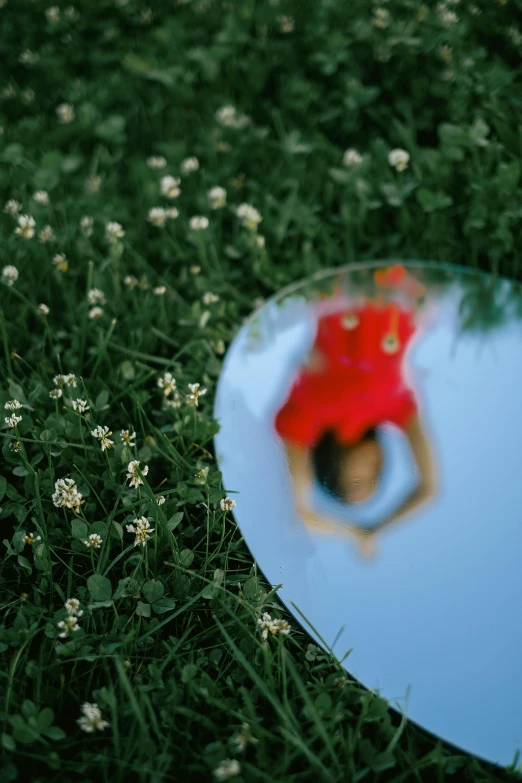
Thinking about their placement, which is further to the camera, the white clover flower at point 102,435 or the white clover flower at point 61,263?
the white clover flower at point 61,263

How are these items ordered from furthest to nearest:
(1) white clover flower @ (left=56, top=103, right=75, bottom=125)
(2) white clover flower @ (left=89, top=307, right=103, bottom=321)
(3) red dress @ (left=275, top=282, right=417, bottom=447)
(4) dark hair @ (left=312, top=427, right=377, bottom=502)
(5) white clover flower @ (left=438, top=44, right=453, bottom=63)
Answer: (1) white clover flower @ (left=56, top=103, right=75, bottom=125), (5) white clover flower @ (left=438, top=44, right=453, bottom=63), (2) white clover flower @ (left=89, top=307, right=103, bottom=321), (3) red dress @ (left=275, top=282, right=417, bottom=447), (4) dark hair @ (left=312, top=427, right=377, bottom=502)

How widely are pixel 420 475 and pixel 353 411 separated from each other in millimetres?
216

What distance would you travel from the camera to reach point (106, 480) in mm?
1498

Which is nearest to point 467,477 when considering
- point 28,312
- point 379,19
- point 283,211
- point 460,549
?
point 460,549

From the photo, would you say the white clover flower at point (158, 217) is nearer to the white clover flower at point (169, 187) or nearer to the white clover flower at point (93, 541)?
the white clover flower at point (169, 187)

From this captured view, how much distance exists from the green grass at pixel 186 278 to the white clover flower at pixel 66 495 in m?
0.04

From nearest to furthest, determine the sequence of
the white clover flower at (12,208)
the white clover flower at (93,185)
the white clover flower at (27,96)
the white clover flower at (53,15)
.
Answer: the white clover flower at (12,208), the white clover flower at (93,185), the white clover flower at (27,96), the white clover flower at (53,15)

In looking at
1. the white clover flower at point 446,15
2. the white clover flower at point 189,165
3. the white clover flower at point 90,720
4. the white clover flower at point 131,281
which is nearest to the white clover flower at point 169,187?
the white clover flower at point 189,165

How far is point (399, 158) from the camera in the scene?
2.13 m

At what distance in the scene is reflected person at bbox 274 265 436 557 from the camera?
143cm

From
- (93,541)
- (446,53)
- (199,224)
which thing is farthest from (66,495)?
(446,53)

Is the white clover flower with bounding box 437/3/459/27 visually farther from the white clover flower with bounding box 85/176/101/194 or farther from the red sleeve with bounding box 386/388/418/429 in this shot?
the red sleeve with bounding box 386/388/418/429

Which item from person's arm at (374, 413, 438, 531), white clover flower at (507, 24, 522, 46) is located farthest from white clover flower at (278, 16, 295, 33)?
person's arm at (374, 413, 438, 531)

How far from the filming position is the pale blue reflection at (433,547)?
119cm
